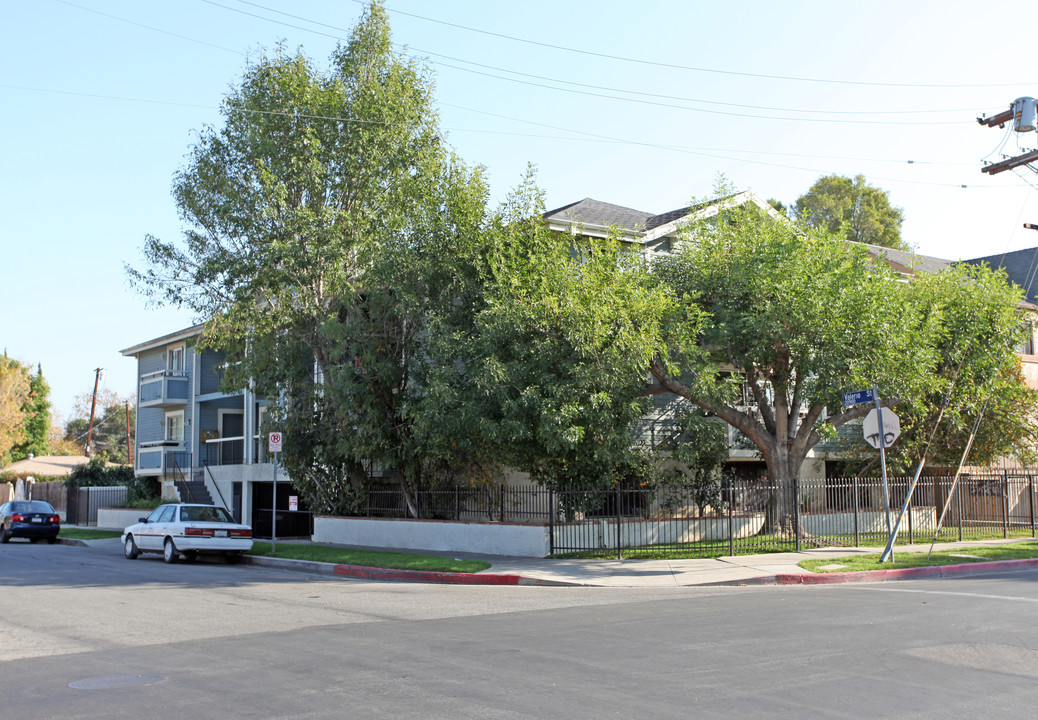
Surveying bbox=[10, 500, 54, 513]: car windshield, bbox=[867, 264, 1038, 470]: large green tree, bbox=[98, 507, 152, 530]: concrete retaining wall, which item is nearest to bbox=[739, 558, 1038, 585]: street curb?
bbox=[867, 264, 1038, 470]: large green tree

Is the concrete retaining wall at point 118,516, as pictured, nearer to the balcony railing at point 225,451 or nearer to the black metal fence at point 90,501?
the black metal fence at point 90,501

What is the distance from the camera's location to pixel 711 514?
83.4 feet

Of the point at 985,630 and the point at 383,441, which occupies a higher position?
the point at 383,441

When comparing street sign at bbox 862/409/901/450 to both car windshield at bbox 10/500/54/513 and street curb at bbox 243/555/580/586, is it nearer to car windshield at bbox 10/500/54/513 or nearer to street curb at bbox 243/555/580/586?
street curb at bbox 243/555/580/586

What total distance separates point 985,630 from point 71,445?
84845 mm

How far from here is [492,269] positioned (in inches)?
800

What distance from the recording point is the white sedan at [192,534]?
2209cm

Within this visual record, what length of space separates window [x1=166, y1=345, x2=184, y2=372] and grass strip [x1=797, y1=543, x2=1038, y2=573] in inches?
1229

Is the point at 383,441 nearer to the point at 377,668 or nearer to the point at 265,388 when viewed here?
the point at 265,388

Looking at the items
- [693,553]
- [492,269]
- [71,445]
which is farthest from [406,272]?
Answer: [71,445]

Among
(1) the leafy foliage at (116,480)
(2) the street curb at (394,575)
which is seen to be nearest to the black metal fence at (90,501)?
(1) the leafy foliage at (116,480)

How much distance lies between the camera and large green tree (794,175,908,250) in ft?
174

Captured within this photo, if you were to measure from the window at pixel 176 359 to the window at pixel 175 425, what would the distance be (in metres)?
2.00

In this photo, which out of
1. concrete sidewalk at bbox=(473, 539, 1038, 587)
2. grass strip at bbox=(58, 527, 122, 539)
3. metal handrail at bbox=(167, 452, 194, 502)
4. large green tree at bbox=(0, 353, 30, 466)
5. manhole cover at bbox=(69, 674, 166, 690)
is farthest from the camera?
large green tree at bbox=(0, 353, 30, 466)
